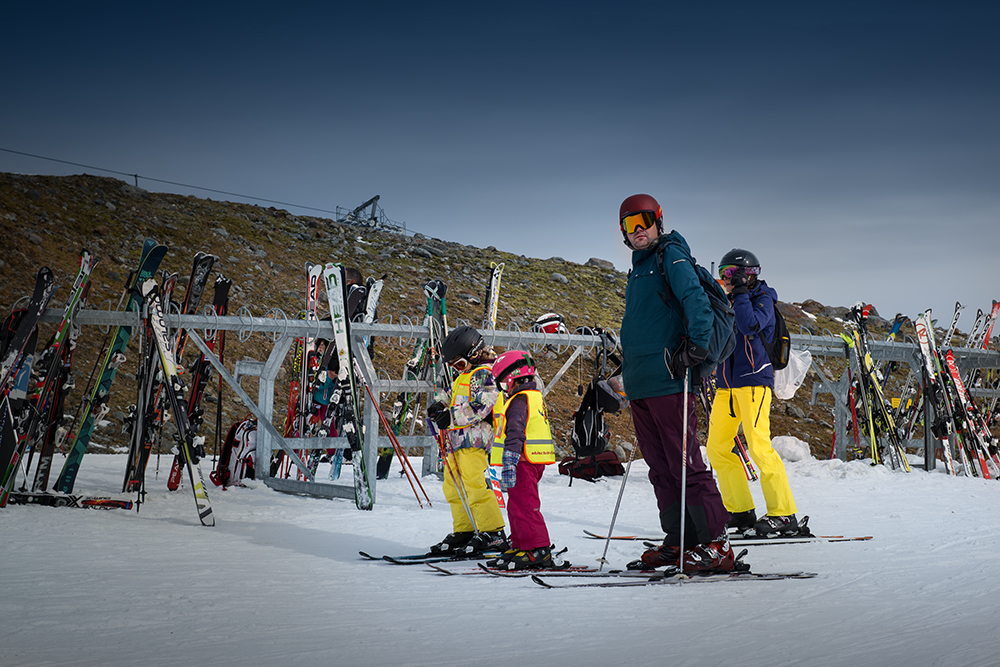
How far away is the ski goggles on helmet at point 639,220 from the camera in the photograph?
3.78m

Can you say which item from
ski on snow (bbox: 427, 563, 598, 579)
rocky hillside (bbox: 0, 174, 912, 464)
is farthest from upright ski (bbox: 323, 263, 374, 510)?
rocky hillside (bbox: 0, 174, 912, 464)

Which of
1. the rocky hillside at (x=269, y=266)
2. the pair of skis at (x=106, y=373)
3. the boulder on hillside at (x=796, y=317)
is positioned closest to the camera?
the pair of skis at (x=106, y=373)

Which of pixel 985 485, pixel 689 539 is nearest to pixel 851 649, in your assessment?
pixel 689 539

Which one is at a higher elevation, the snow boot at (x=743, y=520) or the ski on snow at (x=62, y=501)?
the snow boot at (x=743, y=520)

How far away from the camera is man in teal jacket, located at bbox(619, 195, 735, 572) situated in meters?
3.42

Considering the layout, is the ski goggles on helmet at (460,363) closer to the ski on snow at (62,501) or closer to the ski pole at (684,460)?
the ski pole at (684,460)

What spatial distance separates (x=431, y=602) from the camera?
2953 mm

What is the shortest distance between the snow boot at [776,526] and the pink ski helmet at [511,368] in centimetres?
200

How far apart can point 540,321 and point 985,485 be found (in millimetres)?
5260

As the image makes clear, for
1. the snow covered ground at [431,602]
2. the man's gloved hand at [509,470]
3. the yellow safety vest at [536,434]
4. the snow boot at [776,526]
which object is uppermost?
the yellow safety vest at [536,434]

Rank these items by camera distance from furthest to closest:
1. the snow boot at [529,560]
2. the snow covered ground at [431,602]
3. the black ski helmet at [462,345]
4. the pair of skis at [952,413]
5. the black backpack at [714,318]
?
the pair of skis at [952,413] → the black ski helmet at [462,345] → the snow boot at [529,560] → the black backpack at [714,318] → the snow covered ground at [431,602]

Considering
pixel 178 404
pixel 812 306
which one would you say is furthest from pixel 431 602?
pixel 812 306

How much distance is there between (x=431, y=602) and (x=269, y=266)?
2050 centimetres

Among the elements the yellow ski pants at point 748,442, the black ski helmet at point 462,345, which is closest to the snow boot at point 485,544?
the black ski helmet at point 462,345
